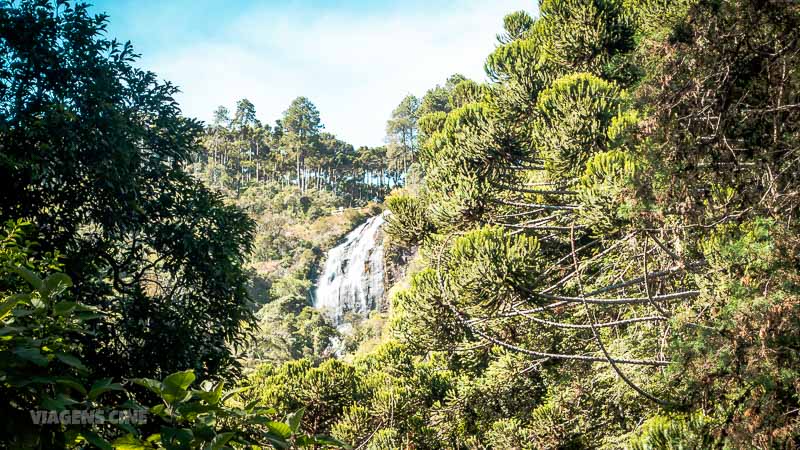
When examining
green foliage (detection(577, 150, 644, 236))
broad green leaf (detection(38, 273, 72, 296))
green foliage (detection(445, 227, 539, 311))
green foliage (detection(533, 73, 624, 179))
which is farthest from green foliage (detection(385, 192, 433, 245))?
broad green leaf (detection(38, 273, 72, 296))

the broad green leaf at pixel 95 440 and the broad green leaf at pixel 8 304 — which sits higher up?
the broad green leaf at pixel 8 304

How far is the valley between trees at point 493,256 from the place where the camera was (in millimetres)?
2498

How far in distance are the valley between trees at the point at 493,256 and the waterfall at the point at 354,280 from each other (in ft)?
74.2

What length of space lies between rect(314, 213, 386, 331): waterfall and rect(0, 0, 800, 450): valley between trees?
22622mm

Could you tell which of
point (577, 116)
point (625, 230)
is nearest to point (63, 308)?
point (625, 230)

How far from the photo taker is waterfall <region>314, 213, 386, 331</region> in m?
33.3

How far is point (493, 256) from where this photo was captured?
5.86 m

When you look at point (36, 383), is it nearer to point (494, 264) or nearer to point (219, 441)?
point (219, 441)

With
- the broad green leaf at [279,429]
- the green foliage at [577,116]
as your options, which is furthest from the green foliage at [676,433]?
the broad green leaf at [279,429]

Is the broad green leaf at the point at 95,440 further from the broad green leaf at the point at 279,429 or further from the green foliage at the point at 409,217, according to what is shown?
the green foliage at the point at 409,217

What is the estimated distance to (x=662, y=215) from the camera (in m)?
3.54

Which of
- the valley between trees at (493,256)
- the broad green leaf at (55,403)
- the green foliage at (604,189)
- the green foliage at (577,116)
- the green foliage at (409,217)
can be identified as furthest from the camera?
the green foliage at (409,217)

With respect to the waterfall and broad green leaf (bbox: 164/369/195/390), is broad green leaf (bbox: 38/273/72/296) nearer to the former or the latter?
broad green leaf (bbox: 164/369/195/390)

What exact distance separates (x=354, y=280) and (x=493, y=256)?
28.6 metres
